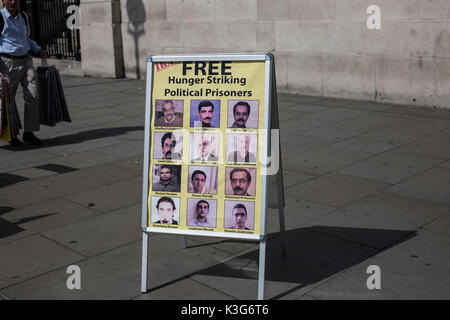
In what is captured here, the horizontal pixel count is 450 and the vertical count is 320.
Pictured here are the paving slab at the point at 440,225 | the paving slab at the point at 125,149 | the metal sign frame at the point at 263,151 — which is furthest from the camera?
the paving slab at the point at 125,149

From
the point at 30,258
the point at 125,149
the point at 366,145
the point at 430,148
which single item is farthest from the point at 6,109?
the point at 430,148

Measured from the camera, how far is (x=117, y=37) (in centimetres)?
1597

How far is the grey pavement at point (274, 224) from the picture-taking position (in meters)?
4.22

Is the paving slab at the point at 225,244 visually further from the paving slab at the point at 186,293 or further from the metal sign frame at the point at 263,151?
the metal sign frame at the point at 263,151

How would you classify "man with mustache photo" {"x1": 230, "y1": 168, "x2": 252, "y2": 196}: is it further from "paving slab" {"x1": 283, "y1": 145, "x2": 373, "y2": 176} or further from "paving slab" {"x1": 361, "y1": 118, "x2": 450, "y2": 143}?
"paving slab" {"x1": 361, "y1": 118, "x2": 450, "y2": 143}

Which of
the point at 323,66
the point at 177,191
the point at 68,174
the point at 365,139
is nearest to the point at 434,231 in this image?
the point at 177,191

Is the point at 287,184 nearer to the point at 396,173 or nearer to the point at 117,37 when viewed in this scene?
the point at 396,173

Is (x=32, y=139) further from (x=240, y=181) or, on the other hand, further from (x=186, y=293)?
(x=240, y=181)

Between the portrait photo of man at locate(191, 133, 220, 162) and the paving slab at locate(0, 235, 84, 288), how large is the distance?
1.40 meters

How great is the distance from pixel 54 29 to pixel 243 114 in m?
16.6

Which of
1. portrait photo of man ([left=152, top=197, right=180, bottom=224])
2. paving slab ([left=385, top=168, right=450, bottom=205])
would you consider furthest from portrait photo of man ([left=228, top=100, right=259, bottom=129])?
paving slab ([left=385, top=168, right=450, bottom=205])

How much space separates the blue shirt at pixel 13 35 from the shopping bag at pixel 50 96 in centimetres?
46

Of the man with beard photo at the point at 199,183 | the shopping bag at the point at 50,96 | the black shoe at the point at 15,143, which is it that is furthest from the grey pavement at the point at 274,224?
the man with beard photo at the point at 199,183

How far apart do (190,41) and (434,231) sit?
394 inches
